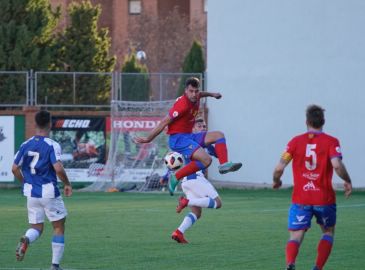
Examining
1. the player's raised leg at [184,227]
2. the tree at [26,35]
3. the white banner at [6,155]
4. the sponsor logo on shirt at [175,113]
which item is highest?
the tree at [26,35]

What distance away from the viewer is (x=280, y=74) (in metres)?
34.7

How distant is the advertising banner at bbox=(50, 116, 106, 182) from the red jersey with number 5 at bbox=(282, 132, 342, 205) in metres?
22.8

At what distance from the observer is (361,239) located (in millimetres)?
16766

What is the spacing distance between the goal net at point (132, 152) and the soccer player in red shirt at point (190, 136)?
16.4 metres

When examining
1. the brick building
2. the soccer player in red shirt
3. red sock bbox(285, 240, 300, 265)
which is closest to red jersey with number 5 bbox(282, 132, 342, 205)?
red sock bbox(285, 240, 300, 265)

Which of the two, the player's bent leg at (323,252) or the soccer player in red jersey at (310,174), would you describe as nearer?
the soccer player in red jersey at (310,174)

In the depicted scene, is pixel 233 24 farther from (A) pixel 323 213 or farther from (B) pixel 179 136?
(A) pixel 323 213

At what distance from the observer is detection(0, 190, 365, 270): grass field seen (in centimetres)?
1386

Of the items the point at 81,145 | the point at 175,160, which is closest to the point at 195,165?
the point at 175,160

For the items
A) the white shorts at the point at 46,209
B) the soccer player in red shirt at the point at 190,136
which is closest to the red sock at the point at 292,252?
the white shorts at the point at 46,209

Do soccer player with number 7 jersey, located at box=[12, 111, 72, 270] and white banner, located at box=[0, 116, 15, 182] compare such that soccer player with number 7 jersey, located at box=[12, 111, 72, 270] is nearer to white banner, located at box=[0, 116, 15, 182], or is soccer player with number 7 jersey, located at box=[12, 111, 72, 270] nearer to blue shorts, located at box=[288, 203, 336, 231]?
blue shorts, located at box=[288, 203, 336, 231]

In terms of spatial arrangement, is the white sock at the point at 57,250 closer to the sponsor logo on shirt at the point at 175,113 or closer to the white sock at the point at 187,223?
the white sock at the point at 187,223

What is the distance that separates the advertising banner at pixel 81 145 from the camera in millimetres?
34469

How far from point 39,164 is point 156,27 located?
55773 millimetres
